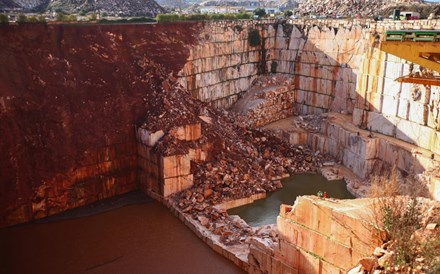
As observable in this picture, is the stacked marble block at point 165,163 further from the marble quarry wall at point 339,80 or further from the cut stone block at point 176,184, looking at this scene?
the marble quarry wall at point 339,80

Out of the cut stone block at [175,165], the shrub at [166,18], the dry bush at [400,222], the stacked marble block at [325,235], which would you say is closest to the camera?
the dry bush at [400,222]

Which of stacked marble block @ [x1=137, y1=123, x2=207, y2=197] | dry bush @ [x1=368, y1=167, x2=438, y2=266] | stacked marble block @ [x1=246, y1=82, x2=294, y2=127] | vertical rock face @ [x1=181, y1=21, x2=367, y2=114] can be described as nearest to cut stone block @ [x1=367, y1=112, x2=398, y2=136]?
vertical rock face @ [x1=181, y1=21, x2=367, y2=114]

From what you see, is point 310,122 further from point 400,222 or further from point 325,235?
point 400,222

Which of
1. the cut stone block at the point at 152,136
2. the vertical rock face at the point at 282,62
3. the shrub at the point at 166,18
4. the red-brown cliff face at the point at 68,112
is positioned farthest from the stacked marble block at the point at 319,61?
the cut stone block at the point at 152,136

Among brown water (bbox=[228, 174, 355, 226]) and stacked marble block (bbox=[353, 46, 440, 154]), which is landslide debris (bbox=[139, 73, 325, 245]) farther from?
stacked marble block (bbox=[353, 46, 440, 154])

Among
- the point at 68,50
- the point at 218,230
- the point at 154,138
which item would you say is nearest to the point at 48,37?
the point at 68,50

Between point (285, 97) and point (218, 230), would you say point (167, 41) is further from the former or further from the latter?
point (218, 230)
